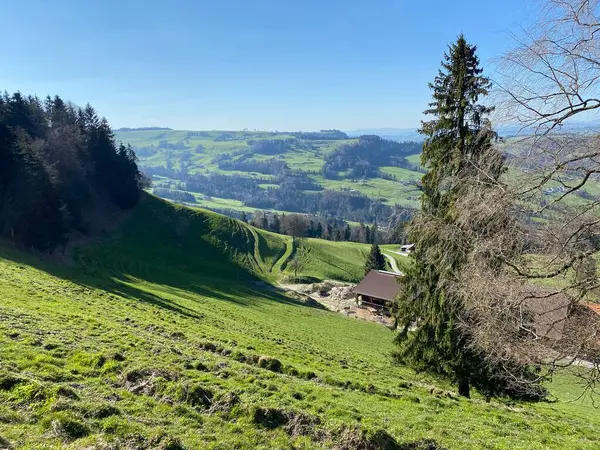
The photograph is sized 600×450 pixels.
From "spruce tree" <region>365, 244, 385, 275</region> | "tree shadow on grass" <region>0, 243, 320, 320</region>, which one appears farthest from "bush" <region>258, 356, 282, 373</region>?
"spruce tree" <region>365, 244, 385, 275</region>

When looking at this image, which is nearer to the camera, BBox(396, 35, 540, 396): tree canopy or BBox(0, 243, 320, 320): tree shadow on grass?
BBox(396, 35, 540, 396): tree canopy

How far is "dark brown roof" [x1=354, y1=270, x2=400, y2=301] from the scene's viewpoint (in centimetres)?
6028

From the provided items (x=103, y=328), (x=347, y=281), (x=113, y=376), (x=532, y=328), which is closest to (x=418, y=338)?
(x=532, y=328)

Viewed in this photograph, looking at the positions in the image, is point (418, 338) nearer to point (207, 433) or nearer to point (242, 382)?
point (242, 382)

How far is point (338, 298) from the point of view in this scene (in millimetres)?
65750

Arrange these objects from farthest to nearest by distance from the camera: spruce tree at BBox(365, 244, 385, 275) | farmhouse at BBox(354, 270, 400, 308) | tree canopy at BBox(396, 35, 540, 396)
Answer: spruce tree at BBox(365, 244, 385, 275), farmhouse at BBox(354, 270, 400, 308), tree canopy at BBox(396, 35, 540, 396)

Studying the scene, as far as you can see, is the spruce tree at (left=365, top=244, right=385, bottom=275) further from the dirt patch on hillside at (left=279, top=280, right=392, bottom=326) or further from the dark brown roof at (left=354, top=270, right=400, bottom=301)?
the dark brown roof at (left=354, top=270, right=400, bottom=301)

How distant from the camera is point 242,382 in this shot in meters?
12.6

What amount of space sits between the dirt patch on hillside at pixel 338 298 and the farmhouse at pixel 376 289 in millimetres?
1616

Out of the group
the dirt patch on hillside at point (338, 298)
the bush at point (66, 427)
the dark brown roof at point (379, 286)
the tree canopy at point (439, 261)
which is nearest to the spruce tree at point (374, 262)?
the dirt patch on hillside at point (338, 298)

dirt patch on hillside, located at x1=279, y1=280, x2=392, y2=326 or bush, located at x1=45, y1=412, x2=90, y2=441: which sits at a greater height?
bush, located at x1=45, y1=412, x2=90, y2=441

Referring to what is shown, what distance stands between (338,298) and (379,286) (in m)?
8.02

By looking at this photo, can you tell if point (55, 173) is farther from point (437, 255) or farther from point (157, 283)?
point (437, 255)

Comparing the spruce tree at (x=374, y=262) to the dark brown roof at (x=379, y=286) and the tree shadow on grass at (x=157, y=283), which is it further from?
the tree shadow on grass at (x=157, y=283)
